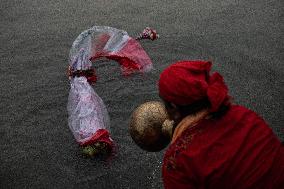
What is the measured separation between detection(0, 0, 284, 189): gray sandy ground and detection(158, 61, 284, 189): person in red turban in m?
1.37

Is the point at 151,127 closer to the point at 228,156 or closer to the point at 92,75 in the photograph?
the point at 228,156

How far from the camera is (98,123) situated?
3.51 m

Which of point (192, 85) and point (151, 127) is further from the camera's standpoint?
point (151, 127)

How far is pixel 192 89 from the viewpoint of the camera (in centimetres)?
195

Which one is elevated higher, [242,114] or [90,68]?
[242,114]

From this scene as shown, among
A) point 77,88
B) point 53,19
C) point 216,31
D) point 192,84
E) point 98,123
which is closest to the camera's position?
point 192,84

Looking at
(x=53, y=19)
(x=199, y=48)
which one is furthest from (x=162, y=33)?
(x=53, y=19)

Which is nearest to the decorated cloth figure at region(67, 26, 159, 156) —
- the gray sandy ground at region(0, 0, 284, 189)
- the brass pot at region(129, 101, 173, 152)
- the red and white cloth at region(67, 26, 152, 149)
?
the red and white cloth at region(67, 26, 152, 149)

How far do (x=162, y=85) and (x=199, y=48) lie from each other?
2995 mm

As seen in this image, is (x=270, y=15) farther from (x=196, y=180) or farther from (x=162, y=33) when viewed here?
(x=196, y=180)

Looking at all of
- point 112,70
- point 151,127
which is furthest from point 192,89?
point 112,70

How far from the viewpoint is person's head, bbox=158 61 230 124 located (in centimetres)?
192

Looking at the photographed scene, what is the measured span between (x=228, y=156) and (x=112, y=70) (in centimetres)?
282

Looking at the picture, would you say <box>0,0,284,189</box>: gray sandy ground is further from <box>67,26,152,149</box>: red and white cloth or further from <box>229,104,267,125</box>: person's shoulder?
<box>229,104,267,125</box>: person's shoulder
